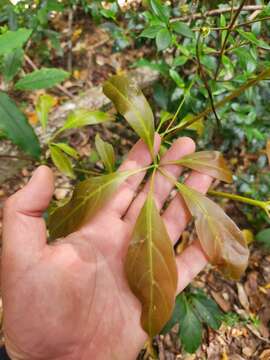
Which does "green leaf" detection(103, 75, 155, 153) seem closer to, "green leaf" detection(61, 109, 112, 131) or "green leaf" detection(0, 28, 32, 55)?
"green leaf" detection(61, 109, 112, 131)

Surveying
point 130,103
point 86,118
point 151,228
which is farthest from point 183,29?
point 151,228

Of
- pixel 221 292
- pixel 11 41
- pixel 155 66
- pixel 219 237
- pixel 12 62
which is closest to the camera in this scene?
pixel 11 41

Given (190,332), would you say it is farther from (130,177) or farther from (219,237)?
(130,177)

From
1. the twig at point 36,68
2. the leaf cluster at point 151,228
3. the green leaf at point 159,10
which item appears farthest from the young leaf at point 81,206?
the twig at point 36,68

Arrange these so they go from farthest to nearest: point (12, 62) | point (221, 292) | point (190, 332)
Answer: point (221, 292) → point (190, 332) → point (12, 62)

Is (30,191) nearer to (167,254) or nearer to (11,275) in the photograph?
(11,275)
